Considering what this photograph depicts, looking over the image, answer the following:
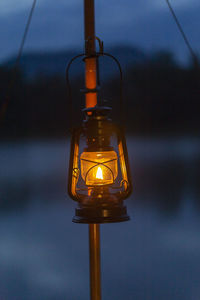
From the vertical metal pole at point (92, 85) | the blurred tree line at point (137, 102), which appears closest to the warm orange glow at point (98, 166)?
the vertical metal pole at point (92, 85)

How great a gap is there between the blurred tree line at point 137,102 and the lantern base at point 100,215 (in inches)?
33.0

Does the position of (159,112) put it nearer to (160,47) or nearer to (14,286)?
(160,47)

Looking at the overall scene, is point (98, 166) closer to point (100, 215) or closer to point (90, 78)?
point (100, 215)

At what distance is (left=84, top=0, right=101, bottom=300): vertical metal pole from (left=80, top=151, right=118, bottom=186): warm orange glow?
25 cm

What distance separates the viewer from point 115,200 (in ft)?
3.74

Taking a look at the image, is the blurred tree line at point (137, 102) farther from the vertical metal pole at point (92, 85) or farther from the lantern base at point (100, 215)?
the lantern base at point (100, 215)

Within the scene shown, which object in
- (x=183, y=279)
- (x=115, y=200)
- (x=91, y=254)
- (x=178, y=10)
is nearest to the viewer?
(x=115, y=200)

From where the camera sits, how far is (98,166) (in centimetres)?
117

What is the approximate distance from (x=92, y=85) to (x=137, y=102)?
23.7 inches

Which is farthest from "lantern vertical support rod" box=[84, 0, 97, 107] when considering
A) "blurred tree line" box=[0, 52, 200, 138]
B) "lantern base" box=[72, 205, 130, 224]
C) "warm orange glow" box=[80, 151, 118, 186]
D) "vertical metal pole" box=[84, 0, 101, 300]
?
"blurred tree line" box=[0, 52, 200, 138]

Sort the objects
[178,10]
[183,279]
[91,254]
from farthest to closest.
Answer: [183,279]
[178,10]
[91,254]

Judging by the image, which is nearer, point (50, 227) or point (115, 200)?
point (115, 200)

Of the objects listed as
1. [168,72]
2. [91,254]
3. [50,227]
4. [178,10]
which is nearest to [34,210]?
[50,227]

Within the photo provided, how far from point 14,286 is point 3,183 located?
0.48 meters
